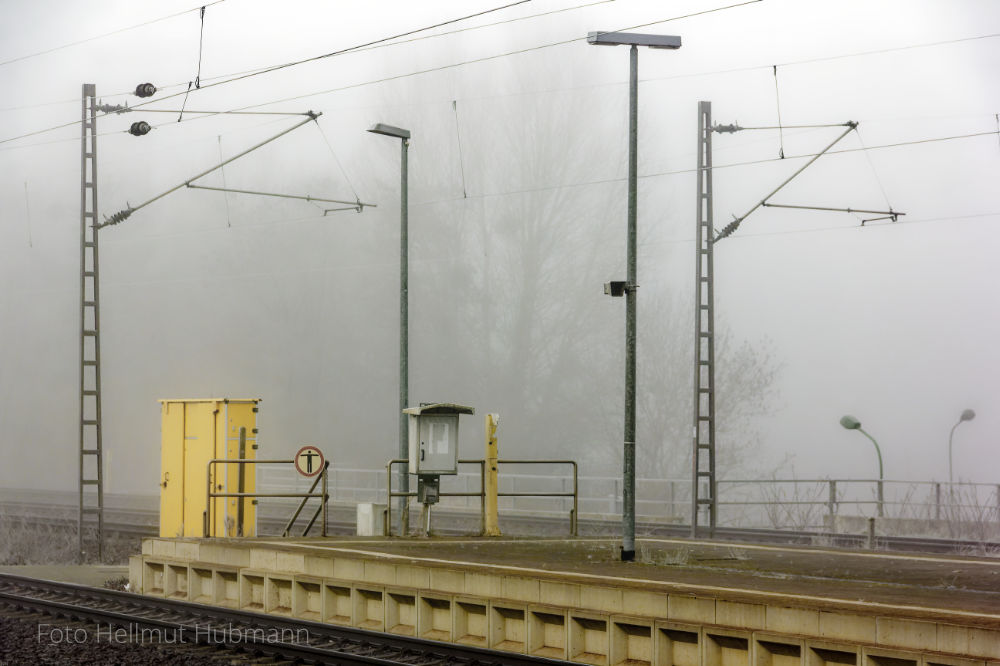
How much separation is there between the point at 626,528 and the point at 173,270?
45.9 metres

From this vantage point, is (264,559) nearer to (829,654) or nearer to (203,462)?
(829,654)

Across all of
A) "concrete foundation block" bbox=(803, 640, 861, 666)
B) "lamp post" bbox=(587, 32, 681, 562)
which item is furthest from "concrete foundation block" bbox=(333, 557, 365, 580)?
"concrete foundation block" bbox=(803, 640, 861, 666)

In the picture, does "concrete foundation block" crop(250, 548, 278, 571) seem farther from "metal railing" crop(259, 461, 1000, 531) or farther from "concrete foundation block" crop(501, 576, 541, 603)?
"metal railing" crop(259, 461, 1000, 531)

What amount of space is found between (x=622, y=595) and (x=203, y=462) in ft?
42.6

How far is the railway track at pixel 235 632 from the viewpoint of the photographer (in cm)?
1064

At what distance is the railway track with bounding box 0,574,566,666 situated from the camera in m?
10.6

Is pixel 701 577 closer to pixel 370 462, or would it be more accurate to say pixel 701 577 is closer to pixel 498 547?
pixel 498 547

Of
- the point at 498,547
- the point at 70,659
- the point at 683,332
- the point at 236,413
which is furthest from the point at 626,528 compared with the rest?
the point at 683,332

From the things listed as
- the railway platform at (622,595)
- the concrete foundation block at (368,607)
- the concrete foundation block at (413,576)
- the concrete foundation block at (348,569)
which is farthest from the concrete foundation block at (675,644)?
the concrete foundation block at (348,569)

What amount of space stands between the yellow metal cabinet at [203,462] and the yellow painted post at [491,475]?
15.3ft

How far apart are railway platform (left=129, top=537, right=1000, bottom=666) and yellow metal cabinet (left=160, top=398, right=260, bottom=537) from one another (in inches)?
197

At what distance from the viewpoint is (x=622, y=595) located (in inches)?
400

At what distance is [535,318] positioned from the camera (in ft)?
135

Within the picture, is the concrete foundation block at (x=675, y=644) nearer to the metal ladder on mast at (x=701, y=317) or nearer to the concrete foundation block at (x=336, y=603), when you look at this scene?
the concrete foundation block at (x=336, y=603)
